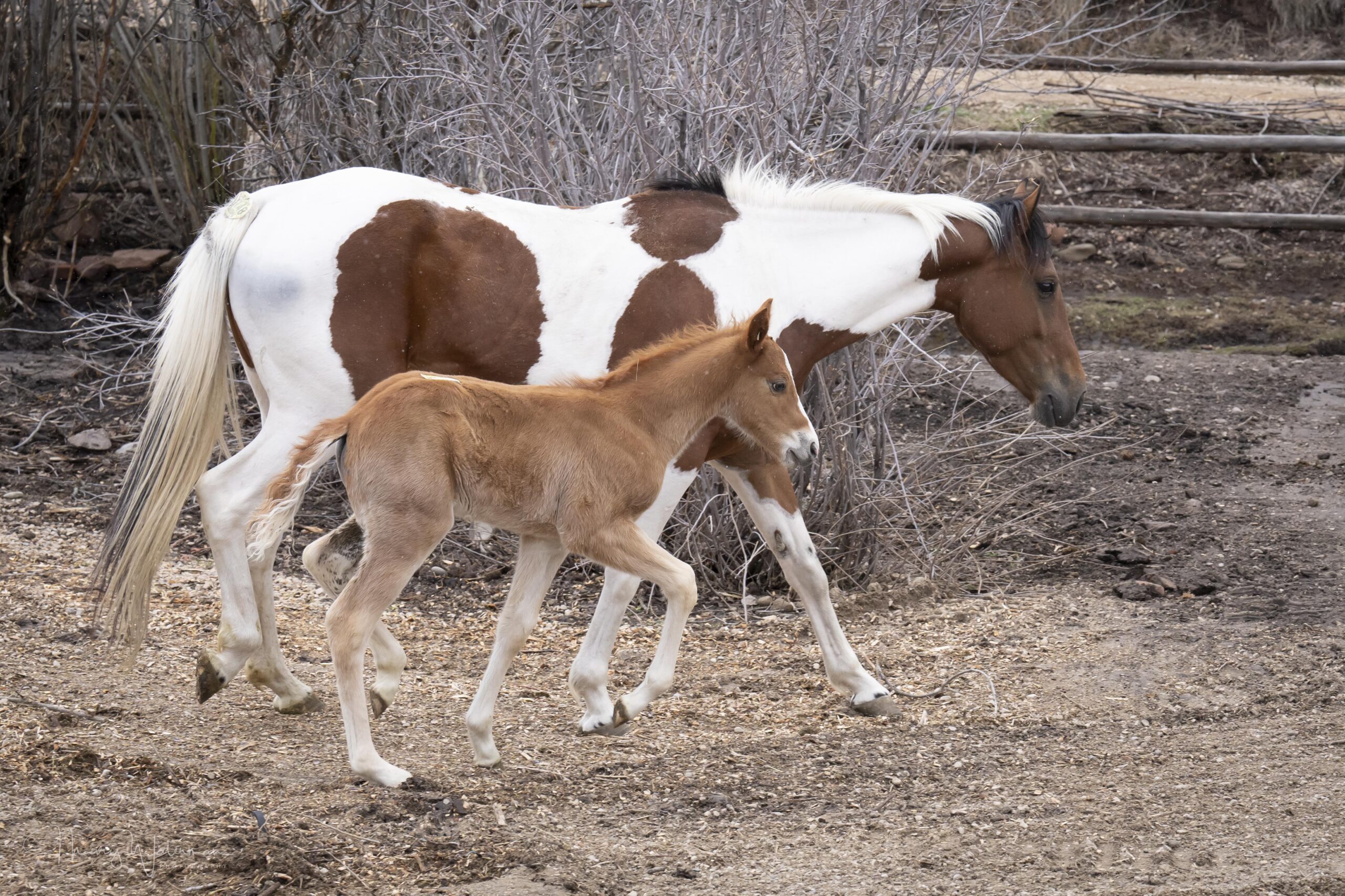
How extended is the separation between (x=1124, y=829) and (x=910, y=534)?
248 cm

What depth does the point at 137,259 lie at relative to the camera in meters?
9.24

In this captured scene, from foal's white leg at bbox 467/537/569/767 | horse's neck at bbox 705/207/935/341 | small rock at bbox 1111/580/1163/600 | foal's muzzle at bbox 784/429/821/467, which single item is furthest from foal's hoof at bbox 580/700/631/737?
small rock at bbox 1111/580/1163/600

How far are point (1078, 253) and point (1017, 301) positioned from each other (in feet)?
20.4

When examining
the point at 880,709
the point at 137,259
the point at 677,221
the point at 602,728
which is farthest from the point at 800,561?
the point at 137,259

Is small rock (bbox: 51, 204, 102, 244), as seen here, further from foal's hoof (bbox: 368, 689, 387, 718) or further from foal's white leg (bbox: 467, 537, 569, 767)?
foal's white leg (bbox: 467, 537, 569, 767)

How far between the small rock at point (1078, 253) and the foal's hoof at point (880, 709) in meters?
6.64

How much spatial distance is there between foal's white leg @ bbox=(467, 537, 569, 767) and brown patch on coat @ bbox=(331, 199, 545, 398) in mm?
658

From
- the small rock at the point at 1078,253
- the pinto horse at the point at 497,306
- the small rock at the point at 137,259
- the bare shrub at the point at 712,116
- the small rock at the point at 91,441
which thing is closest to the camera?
the pinto horse at the point at 497,306

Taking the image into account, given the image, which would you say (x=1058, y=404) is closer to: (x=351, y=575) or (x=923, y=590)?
(x=923, y=590)

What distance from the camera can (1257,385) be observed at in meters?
8.13

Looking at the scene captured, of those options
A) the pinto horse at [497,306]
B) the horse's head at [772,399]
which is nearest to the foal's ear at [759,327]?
the horse's head at [772,399]

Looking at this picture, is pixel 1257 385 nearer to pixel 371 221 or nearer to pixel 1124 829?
pixel 1124 829

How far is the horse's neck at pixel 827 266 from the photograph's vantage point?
14.4ft

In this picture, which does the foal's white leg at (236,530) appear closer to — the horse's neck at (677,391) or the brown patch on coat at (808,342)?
the horse's neck at (677,391)
